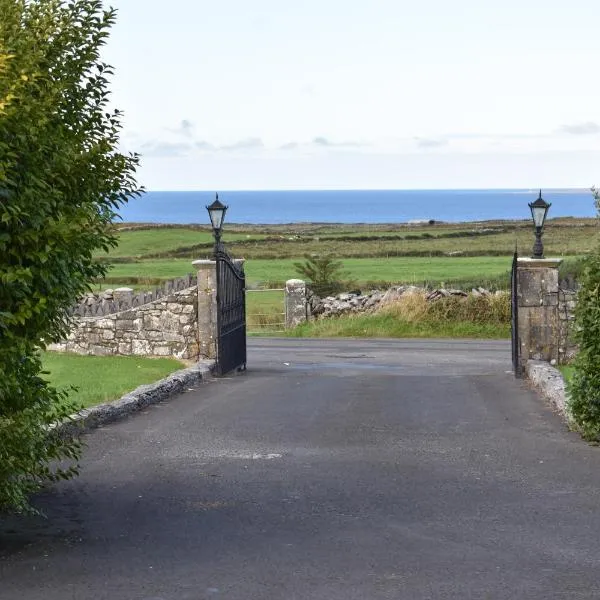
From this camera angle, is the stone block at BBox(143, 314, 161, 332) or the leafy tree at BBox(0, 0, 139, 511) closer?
the leafy tree at BBox(0, 0, 139, 511)

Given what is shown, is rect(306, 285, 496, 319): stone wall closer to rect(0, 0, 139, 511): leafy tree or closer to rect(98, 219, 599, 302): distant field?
rect(98, 219, 599, 302): distant field

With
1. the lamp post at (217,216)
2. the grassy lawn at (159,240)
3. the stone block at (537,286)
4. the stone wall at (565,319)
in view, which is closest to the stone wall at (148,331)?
the lamp post at (217,216)

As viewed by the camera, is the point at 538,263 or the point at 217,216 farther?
the point at 217,216

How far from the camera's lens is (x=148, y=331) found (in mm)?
22297

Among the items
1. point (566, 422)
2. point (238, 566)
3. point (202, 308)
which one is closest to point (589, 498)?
point (238, 566)

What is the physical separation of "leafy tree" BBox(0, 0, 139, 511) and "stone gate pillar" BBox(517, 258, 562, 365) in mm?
12196

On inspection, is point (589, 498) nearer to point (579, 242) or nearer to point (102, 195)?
point (102, 195)

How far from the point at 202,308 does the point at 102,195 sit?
40.9 feet

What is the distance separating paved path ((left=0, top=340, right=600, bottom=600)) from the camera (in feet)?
21.1

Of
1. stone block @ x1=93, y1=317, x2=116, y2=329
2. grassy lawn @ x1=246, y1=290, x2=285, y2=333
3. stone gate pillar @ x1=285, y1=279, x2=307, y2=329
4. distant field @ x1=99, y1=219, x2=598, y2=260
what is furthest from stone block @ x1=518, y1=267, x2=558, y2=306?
distant field @ x1=99, y1=219, x2=598, y2=260

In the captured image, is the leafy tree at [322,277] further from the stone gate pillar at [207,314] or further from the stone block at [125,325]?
the stone gate pillar at [207,314]

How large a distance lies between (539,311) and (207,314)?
604 centimetres

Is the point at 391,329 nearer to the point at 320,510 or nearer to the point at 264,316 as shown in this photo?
the point at 264,316

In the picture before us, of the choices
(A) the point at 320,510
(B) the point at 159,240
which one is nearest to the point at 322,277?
(A) the point at 320,510
